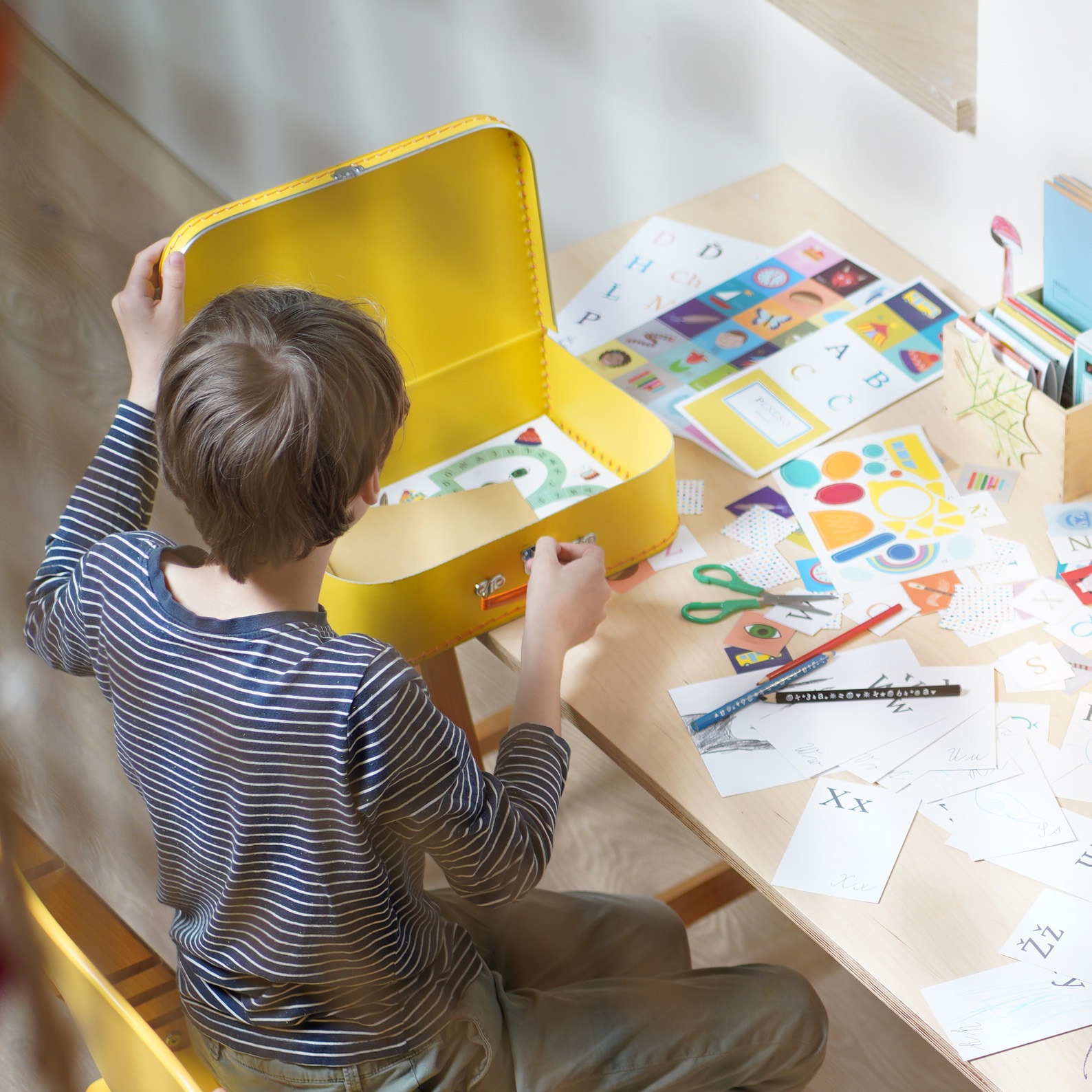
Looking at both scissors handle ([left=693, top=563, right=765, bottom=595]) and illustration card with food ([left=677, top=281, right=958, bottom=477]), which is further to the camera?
illustration card with food ([left=677, top=281, right=958, bottom=477])

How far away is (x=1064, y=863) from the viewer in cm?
76

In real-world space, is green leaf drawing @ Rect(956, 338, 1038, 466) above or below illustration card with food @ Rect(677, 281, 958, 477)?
above

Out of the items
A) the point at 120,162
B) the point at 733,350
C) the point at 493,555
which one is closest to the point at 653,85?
the point at 733,350

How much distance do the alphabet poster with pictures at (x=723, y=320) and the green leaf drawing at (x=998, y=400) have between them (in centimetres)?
23

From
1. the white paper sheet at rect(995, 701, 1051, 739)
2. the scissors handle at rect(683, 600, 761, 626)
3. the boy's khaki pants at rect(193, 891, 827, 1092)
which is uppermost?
the scissors handle at rect(683, 600, 761, 626)

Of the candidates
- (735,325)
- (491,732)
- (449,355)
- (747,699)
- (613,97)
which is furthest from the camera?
(613,97)

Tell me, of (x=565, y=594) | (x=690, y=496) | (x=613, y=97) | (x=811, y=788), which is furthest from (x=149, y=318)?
(x=613, y=97)

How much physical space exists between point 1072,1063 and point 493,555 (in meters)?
0.53

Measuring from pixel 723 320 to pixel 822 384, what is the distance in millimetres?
164

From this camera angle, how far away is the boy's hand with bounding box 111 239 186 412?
895 millimetres

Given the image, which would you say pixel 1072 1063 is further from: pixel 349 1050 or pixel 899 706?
pixel 349 1050

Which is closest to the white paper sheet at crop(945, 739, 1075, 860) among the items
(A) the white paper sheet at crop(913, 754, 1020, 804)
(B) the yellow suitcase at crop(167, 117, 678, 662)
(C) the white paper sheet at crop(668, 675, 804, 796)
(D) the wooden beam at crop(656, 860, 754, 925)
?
(A) the white paper sheet at crop(913, 754, 1020, 804)

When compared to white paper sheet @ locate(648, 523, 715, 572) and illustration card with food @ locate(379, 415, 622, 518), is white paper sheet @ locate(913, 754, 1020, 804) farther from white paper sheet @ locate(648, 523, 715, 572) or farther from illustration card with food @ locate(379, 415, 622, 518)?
illustration card with food @ locate(379, 415, 622, 518)

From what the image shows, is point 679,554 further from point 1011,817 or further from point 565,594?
point 1011,817
